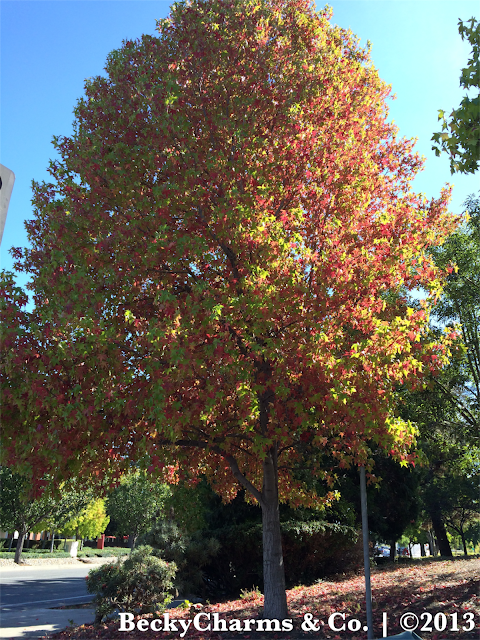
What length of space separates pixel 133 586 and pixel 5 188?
1107 cm

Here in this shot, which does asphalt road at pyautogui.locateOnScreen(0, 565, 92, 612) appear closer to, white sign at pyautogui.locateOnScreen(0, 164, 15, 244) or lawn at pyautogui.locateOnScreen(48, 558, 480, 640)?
lawn at pyautogui.locateOnScreen(48, 558, 480, 640)

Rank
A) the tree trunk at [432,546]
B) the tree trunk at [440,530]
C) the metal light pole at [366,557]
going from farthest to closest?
1. the tree trunk at [432,546]
2. the tree trunk at [440,530]
3. the metal light pole at [366,557]

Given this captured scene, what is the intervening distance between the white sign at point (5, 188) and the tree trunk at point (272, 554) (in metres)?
7.75

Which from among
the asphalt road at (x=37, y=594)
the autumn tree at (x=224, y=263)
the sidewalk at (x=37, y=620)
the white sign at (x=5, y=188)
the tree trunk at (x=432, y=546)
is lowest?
the tree trunk at (x=432, y=546)

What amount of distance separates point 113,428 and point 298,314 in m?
3.36

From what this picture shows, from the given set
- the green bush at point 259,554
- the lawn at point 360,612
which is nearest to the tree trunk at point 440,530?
the green bush at point 259,554

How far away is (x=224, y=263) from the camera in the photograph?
8.45 m

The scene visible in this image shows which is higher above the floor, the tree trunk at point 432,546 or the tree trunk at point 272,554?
the tree trunk at point 272,554

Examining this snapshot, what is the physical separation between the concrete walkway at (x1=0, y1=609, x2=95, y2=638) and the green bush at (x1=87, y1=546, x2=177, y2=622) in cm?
81

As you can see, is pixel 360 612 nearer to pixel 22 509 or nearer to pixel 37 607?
pixel 37 607

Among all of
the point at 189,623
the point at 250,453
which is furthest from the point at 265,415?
the point at 189,623

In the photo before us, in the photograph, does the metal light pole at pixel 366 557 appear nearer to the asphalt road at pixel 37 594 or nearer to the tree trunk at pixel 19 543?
the asphalt road at pixel 37 594

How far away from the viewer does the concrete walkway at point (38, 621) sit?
10.4m

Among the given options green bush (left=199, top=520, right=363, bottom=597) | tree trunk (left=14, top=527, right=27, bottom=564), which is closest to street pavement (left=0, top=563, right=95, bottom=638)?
green bush (left=199, top=520, right=363, bottom=597)
